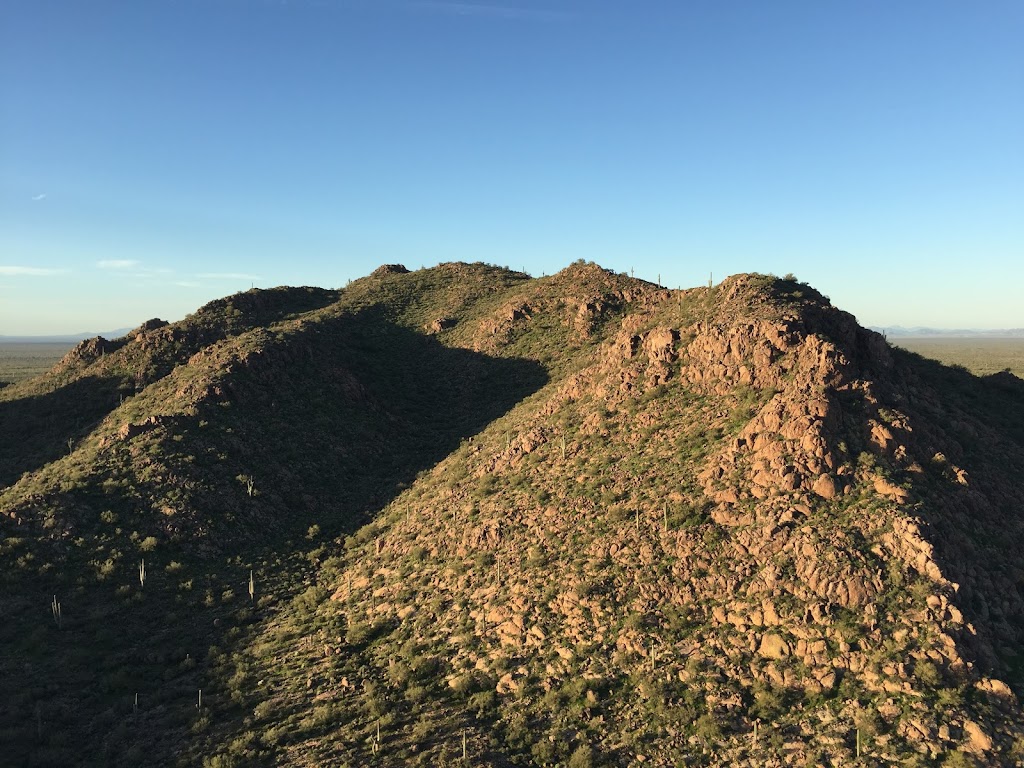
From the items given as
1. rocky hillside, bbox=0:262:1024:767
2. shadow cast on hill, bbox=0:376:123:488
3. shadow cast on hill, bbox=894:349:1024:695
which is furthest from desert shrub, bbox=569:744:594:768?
shadow cast on hill, bbox=0:376:123:488

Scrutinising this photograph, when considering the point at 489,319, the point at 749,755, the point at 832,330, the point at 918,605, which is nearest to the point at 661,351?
the point at 832,330

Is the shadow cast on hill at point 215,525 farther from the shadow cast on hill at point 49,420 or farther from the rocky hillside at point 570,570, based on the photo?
the shadow cast on hill at point 49,420

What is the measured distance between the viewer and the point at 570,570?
18750 millimetres

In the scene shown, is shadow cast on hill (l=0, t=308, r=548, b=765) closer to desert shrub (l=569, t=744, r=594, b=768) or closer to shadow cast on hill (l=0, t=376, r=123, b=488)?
shadow cast on hill (l=0, t=376, r=123, b=488)

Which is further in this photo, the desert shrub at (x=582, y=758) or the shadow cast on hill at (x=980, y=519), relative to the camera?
the shadow cast on hill at (x=980, y=519)

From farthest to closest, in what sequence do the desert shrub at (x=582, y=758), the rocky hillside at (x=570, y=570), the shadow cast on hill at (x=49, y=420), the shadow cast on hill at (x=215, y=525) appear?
the shadow cast on hill at (x=49, y=420) → the shadow cast on hill at (x=215, y=525) → the rocky hillside at (x=570, y=570) → the desert shrub at (x=582, y=758)

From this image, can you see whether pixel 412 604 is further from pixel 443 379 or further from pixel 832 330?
pixel 443 379

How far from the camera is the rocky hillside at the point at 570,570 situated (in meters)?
13.6

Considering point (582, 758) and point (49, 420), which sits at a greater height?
point (49, 420)

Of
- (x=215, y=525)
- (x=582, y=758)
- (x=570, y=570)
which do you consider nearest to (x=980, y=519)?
(x=570, y=570)

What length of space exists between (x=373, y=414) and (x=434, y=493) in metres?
14.3

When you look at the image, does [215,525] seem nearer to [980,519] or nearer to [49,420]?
[49,420]

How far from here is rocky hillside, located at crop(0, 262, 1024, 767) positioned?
13.6 m

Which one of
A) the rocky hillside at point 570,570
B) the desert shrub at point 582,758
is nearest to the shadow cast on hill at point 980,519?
the rocky hillside at point 570,570
